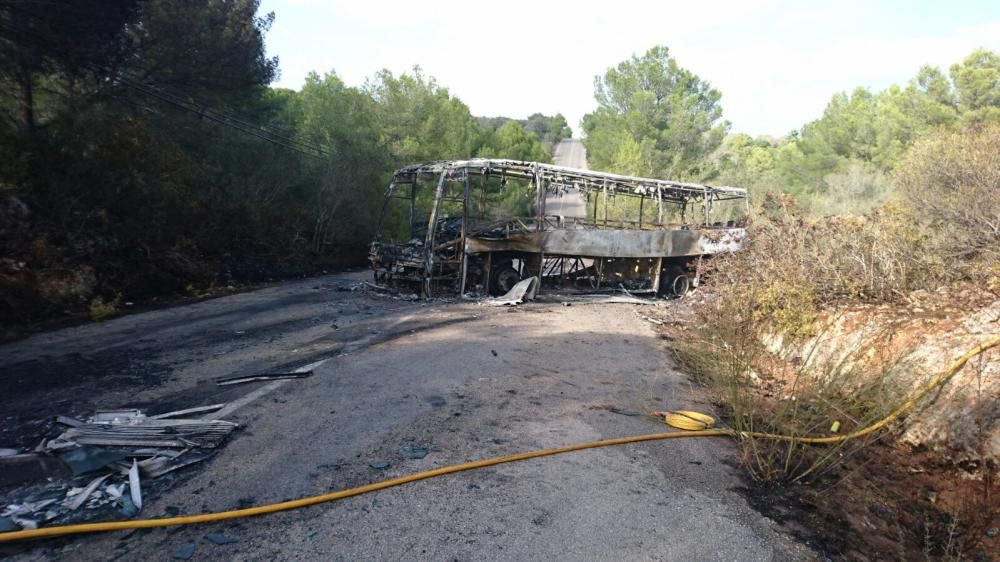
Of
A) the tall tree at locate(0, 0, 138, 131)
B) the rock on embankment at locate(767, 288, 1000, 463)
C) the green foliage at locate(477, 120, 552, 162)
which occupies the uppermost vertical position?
the green foliage at locate(477, 120, 552, 162)

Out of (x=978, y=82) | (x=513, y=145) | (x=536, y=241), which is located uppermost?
(x=978, y=82)

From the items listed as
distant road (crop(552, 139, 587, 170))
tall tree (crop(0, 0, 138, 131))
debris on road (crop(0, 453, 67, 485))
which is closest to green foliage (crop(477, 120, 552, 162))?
distant road (crop(552, 139, 587, 170))

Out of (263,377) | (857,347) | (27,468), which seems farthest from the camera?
(263,377)

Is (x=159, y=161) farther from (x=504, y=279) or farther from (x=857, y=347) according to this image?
(x=857, y=347)

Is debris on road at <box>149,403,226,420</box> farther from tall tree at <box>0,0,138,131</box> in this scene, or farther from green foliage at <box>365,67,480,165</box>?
green foliage at <box>365,67,480,165</box>

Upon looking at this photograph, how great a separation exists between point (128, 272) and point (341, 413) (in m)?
9.60

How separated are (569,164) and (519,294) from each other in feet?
189

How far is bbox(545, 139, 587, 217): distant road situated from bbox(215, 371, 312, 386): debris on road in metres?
38.9

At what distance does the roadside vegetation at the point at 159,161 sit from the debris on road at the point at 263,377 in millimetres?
5516

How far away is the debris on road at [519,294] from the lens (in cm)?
1250

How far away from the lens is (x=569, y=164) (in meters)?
67.9

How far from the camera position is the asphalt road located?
3287mm

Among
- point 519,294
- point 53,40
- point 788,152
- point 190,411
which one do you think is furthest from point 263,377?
point 788,152

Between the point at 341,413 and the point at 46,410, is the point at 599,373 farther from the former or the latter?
the point at 46,410
